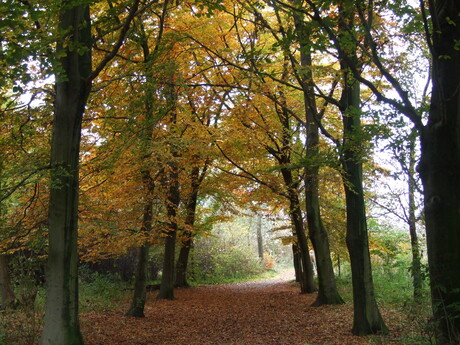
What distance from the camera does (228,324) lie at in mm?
10406

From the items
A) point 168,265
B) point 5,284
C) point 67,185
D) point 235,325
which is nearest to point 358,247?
point 235,325

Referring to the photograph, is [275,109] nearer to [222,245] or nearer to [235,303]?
[235,303]

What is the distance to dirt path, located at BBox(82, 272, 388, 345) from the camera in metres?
8.05

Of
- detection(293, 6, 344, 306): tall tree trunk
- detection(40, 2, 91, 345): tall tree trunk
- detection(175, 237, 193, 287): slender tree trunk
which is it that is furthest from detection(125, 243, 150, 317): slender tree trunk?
detection(175, 237, 193, 287): slender tree trunk

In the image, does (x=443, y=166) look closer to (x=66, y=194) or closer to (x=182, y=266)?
(x=66, y=194)

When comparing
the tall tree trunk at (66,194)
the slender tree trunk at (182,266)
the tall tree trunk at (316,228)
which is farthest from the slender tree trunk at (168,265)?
the tall tree trunk at (66,194)

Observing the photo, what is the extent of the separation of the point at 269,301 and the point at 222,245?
14664mm

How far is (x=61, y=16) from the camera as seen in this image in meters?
6.84

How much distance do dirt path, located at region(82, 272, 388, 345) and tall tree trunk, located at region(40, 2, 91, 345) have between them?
155 cm

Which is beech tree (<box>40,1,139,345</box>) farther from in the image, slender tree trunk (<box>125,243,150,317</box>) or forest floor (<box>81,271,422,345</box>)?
slender tree trunk (<box>125,243,150,317</box>)

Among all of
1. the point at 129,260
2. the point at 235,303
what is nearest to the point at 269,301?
the point at 235,303

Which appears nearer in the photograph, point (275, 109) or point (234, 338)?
point (234, 338)

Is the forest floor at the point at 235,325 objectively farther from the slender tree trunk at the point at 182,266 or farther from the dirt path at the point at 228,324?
the slender tree trunk at the point at 182,266

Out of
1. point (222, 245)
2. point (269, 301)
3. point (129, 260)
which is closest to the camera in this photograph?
point (269, 301)
